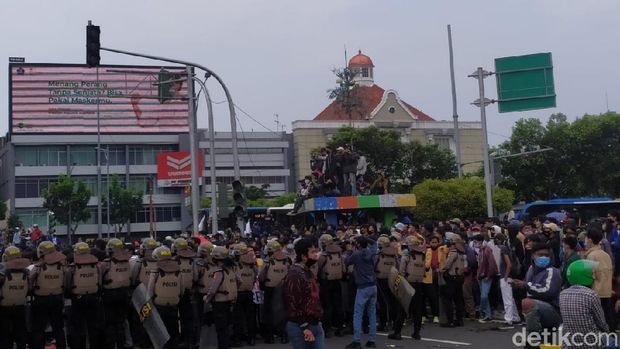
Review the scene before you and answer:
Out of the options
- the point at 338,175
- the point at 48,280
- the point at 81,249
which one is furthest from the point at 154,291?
the point at 338,175

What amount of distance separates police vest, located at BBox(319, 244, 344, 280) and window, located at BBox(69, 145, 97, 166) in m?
64.5

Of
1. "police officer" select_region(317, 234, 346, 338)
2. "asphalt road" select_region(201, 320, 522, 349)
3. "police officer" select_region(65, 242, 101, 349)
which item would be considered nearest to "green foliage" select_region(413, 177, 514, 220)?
"asphalt road" select_region(201, 320, 522, 349)

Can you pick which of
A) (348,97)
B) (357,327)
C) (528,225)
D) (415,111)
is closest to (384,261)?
(357,327)

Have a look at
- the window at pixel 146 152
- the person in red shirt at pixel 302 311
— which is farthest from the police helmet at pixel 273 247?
the window at pixel 146 152

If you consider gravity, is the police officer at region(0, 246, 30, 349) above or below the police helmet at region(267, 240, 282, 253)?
below

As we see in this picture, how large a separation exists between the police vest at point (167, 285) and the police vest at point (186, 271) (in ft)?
1.88

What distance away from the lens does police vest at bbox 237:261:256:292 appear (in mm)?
13195

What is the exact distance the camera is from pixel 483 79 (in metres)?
23.8

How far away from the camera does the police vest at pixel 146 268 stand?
1199 cm

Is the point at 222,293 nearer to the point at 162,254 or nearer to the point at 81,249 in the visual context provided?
the point at 162,254

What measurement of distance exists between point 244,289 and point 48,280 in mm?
3320

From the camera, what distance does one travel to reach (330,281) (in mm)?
13836

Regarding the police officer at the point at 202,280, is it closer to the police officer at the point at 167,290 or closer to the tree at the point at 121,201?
the police officer at the point at 167,290

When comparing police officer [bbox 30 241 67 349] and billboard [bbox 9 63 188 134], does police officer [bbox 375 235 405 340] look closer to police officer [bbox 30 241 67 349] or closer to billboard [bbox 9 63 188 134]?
police officer [bbox 30 241 67 349]
